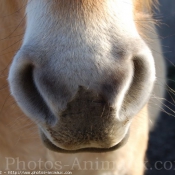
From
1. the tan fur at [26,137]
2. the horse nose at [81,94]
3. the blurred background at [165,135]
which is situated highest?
the horse nose at [81,94]

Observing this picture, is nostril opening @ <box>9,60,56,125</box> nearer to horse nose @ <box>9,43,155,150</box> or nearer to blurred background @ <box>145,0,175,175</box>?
horse nose @ <box>9,43,155,150</box>

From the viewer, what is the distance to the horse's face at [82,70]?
2.58 ft

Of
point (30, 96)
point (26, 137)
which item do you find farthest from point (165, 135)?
point (30, 96)

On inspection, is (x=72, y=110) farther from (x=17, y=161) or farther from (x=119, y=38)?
(x=17, y=161)

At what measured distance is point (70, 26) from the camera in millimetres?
811

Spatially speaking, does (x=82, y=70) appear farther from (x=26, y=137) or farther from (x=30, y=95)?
(x=26, y=137)

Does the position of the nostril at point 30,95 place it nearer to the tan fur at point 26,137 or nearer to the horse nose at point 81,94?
the horse nose at point 81,94

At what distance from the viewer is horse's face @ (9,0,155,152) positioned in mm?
786

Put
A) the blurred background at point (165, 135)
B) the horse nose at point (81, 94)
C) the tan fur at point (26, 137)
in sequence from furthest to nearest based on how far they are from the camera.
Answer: the blurred background at point (165, 135), the tan fur at point (26, 137), the horse nose at point (81, 94)

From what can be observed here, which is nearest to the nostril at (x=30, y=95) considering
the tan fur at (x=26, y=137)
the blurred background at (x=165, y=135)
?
the tan fur at (x=26, y=137)

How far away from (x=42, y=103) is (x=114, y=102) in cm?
16

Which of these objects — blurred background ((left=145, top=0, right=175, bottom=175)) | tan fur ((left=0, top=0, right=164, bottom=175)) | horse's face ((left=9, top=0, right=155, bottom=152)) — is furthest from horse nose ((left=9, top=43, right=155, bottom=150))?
blurred background ((left=145, top=0, right=175, bottom=175))

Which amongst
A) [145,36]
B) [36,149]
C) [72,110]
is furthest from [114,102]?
[36,149]

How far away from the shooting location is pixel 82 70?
78cm
